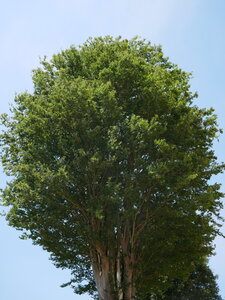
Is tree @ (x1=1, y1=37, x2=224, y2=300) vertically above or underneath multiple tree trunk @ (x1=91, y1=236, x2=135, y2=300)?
above

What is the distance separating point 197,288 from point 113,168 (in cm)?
2624

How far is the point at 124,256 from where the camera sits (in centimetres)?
1903

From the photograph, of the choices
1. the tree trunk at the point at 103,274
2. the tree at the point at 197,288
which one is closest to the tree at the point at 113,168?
the tree trunk at the point at 103,274

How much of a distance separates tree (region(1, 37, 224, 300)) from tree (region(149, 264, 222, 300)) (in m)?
17.2

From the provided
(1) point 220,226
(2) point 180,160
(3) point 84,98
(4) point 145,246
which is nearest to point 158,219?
(4) point 145,246

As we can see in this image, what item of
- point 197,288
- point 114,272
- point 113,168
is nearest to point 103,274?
point 114,272

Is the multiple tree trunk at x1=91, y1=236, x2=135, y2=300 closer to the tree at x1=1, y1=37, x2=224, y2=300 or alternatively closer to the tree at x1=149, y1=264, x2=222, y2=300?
the tree at x1=1, y1=37, x2=224, y2=300

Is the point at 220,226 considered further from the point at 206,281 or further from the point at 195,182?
the point at 206,281

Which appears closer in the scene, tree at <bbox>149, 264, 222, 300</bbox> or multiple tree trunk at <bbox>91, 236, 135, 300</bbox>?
multiple tree trunk at <bbox>91, 236, 135, 300</bbox>

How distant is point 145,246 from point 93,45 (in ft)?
39.6

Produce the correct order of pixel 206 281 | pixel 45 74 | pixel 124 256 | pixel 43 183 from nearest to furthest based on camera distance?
pixel 43 183
pixel 124 256
pixel 45 74
pixel 206 281

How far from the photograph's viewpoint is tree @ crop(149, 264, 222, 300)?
36.8 meters

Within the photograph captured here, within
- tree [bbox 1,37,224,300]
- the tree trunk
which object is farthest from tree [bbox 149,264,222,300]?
the tree trunk

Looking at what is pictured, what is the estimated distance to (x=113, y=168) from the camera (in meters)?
17.9
